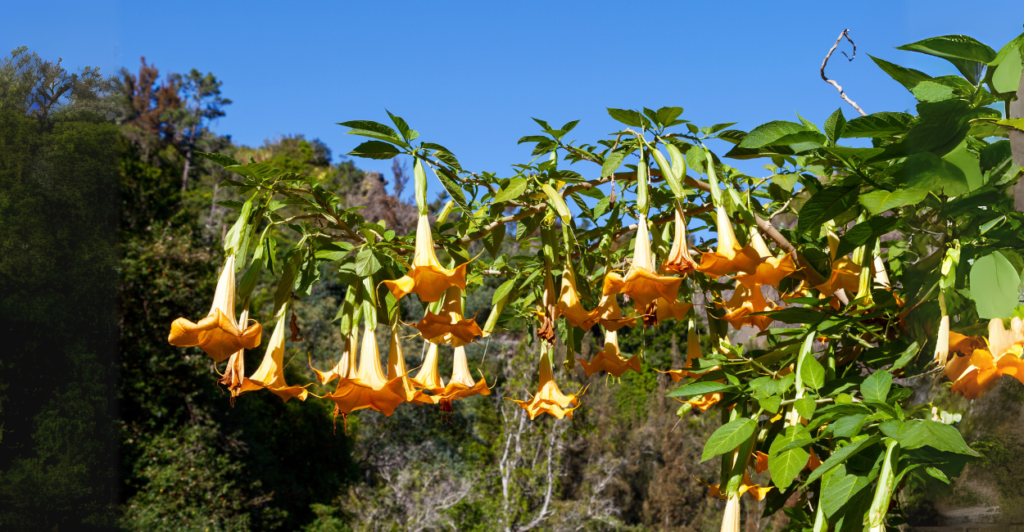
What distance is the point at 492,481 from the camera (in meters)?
5.06

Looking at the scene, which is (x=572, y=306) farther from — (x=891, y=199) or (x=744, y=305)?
(x=891, y=199)

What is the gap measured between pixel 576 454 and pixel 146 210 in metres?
4.47

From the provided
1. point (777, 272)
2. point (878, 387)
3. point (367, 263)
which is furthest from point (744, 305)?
point (367, 263)

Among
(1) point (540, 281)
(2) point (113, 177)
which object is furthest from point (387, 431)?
(1) point (540, 281)

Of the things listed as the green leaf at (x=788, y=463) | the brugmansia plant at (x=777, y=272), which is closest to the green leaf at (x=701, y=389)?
the brugmansia plant at (x=777, y=272)

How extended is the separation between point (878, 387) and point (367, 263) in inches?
23.2

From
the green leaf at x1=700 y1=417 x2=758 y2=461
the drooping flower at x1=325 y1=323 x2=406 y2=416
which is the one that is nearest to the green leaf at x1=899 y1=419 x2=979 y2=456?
the green leaf at x1=700 y1=417 x2=758 y2=461

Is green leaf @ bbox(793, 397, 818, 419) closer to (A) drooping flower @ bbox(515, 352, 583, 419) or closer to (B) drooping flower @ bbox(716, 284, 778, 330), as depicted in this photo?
(B) drooping flower @ bbox(716, 284, 778, 330)

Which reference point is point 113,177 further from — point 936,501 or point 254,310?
point 936,501

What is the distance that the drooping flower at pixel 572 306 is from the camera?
81cm

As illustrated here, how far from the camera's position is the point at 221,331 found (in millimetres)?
670

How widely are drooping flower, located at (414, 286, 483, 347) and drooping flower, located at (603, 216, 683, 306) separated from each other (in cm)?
18

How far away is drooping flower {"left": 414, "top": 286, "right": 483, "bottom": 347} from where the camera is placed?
737mm

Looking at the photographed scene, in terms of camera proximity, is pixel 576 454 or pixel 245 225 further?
→ pixel 576 454
